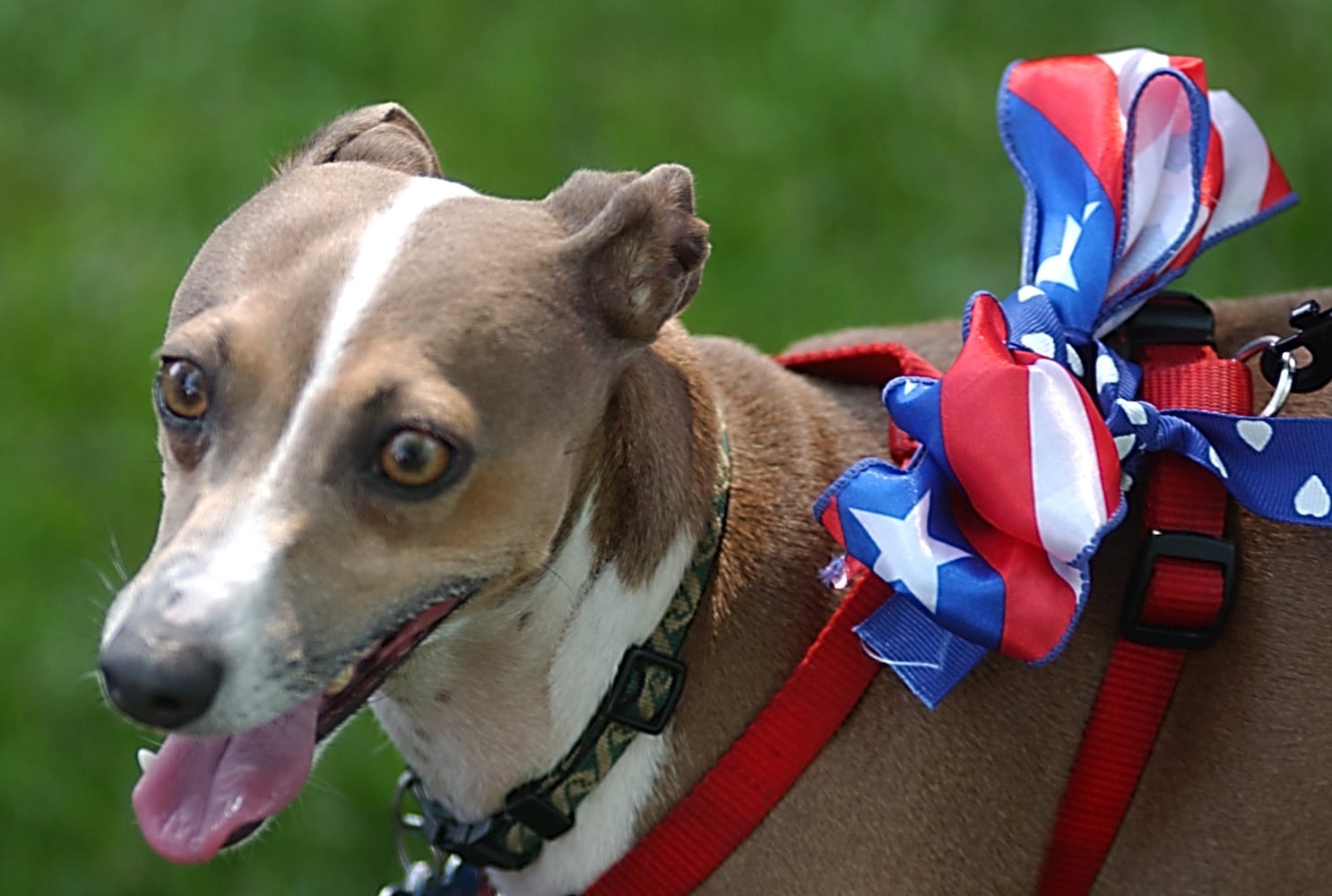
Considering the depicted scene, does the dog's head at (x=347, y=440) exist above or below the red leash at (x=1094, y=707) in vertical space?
above

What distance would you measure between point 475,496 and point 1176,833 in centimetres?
114

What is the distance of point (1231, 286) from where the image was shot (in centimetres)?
481

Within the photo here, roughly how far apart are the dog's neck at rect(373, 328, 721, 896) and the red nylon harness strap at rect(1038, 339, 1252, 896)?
628mm

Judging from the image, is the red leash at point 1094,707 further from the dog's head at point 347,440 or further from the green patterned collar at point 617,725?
the dog's head at point 347,440

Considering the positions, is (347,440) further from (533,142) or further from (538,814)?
(533,142)

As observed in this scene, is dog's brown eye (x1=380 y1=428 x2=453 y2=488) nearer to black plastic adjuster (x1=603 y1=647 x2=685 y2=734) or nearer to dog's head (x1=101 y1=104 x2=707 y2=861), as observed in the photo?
dog's head (x1=101 y1=104 x2=707 y2=861)

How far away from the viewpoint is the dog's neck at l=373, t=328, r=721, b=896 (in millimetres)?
A: 2424

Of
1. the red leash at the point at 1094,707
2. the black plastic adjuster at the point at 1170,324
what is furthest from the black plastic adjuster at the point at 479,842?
the black plastic adjuster at the point at 1170,324

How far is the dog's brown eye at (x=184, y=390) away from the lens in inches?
87.2

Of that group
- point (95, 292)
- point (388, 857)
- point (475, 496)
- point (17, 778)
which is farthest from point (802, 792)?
point (95, 292)

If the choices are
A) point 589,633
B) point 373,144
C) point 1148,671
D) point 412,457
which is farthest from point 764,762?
point 373,144

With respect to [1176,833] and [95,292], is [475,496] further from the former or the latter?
[95,292]

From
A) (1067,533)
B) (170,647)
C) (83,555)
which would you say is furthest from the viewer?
(83,555)

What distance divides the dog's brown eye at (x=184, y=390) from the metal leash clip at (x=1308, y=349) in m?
1.54
